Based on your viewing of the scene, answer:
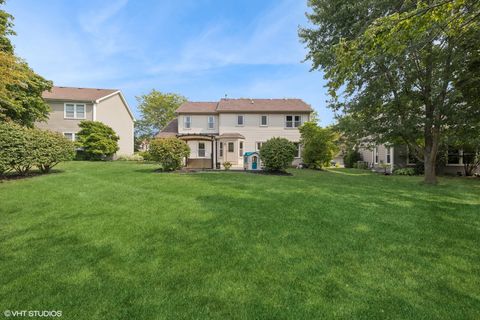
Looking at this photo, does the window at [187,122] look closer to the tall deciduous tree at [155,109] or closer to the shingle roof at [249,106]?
the shingle roof at [249,106]

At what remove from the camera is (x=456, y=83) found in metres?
11.2

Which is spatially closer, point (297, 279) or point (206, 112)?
point (297, 279)

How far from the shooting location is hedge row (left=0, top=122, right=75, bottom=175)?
9.84m

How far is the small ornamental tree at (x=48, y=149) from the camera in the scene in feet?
36.7

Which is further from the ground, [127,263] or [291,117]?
[291,117]

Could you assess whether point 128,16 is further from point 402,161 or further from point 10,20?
point 402,161

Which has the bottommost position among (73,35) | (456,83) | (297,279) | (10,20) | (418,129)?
(297,279)

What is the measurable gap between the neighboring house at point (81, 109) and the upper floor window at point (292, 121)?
56.9ft

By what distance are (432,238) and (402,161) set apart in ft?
62.8

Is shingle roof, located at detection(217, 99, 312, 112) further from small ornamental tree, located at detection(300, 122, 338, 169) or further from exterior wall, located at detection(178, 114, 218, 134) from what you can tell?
small ornamental tree, located at detection(300, 122, 338, 169)

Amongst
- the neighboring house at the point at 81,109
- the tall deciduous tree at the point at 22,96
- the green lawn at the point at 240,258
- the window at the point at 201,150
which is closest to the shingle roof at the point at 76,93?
the neighboring house at the point at 81,109

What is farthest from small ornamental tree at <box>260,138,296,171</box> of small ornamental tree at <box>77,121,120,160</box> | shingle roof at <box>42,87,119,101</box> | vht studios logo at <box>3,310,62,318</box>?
shingle roof at <box>42,87,119,101</box>

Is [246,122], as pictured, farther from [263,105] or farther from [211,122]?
[211,122]

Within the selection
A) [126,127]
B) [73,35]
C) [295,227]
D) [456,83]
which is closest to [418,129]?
[456,83]
